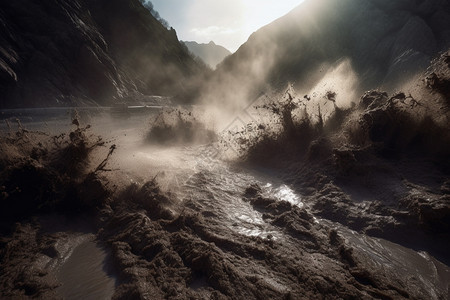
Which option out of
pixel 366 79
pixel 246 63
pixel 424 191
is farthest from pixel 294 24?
pixel 424 191

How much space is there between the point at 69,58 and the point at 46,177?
18908mm

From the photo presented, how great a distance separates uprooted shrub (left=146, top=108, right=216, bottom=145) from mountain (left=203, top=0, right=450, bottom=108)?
6804mm

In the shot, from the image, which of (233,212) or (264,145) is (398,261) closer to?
(233,212)

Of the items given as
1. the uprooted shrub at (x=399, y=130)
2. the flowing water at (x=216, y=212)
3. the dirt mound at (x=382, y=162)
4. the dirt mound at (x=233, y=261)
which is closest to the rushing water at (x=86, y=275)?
the flowing water at (x=216, y=212)

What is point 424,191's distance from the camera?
4078 millimetres

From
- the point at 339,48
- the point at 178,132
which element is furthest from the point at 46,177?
the point at 339,48

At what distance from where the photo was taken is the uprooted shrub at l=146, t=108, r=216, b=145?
9.50 m

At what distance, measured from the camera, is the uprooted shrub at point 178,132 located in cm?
950

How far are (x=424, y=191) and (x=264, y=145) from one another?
12.0 feet

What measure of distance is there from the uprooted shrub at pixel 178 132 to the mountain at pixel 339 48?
6.80 metres

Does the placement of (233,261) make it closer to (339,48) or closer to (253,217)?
(253,217)

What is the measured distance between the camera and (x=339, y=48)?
19516 mm

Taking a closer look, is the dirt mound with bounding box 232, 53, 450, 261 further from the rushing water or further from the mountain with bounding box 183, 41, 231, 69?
the mountain with bounding box 183, 41, 231, 69

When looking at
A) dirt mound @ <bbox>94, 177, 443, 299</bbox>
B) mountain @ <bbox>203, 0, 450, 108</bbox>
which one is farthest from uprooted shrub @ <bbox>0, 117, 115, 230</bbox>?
mountain @ <bbox>203, 0, 450, 108</bbox>
